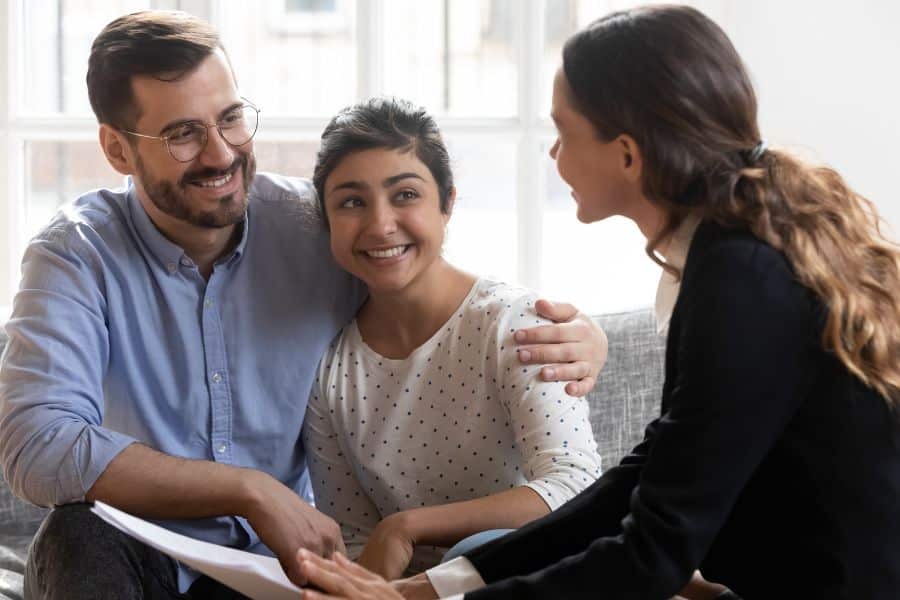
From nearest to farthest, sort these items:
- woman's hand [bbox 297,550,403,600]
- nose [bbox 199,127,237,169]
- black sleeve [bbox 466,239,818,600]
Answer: black sleeve [bbox 466,239,818,600] < woman's hand [bbox 297,550,403,600] < nose [bbox 199,127,237,169]

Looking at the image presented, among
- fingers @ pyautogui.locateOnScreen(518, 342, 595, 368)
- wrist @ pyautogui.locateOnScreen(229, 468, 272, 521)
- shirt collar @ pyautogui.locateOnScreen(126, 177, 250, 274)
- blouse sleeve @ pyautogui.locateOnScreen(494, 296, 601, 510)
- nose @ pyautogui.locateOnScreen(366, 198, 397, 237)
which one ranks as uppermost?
nose @ pyautogui.locateOnScreen(366, 198, 397, 237)

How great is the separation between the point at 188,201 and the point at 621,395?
93cm

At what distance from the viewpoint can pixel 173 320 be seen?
2.07 metres

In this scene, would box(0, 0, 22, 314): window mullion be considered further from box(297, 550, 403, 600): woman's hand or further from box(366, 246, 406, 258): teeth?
box(297, 550, 403, 600): woman's hand

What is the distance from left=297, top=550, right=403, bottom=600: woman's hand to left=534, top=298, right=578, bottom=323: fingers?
23.0 inches

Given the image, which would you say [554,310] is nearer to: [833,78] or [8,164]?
[833,78]

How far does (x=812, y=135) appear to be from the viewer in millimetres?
3035

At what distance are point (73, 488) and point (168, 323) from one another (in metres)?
0.34

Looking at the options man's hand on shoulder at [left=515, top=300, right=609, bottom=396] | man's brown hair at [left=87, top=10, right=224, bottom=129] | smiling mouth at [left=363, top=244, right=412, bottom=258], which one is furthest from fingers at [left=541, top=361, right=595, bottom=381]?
man's brown hair at [left=87, top=10, right=224, bottom=129]

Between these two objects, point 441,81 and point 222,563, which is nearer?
point 222,563

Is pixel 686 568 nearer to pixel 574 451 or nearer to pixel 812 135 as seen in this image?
pixel 574 451

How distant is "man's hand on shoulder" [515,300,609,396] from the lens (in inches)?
76.4

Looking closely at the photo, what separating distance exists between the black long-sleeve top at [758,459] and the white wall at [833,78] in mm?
1746

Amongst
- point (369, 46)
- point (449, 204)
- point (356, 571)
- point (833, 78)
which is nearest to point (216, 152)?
point (449, 204)
